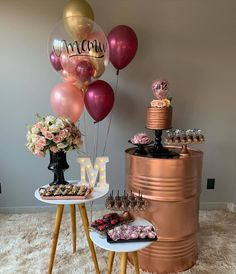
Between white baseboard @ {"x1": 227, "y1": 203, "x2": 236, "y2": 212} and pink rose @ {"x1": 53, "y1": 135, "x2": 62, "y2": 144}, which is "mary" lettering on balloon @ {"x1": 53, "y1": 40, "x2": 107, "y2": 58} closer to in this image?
pink rose @ {"x1": 53, "y1": 135, "x2": 62, "y2": 144}

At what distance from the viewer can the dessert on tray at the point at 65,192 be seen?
1.48 m

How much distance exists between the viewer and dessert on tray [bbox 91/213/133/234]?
1.35 metres

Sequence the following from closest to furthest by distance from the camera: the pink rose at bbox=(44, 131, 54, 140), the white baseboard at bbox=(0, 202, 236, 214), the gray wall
Result: the pink rose at bbox=(44, 131, 54, 140) < the gray wall < the white baseboard at bbox=(0, 202, 236, 214)

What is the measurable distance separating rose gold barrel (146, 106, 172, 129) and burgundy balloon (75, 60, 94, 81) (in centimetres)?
49

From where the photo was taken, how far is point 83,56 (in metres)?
1.74

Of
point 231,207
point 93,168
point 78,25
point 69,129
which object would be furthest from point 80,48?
point 231,207

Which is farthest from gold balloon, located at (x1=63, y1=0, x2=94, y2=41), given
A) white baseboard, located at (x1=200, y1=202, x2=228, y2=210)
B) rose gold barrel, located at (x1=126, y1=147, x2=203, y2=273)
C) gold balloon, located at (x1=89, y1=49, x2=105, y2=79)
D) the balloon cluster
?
white baseboard, located at (x1=200, y1=202, x2=228, y2=210)

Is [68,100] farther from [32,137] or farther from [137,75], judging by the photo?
[137,75]

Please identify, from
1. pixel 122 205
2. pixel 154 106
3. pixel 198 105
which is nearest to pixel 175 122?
pixel 198 105

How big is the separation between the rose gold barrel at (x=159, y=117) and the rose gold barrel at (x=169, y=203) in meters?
0.24

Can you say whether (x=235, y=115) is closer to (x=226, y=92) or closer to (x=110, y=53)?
(x=226, y=92)

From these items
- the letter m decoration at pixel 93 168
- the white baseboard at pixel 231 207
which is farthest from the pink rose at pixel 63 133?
the white baseboard at pixel 231 207

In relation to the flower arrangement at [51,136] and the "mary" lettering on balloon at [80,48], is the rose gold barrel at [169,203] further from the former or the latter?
the "mary" lettering on balloon at [80,48]

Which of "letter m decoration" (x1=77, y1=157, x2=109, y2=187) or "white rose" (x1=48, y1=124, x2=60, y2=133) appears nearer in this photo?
"white rose" (x1=48, y1=124, x2=60, y2=133)
